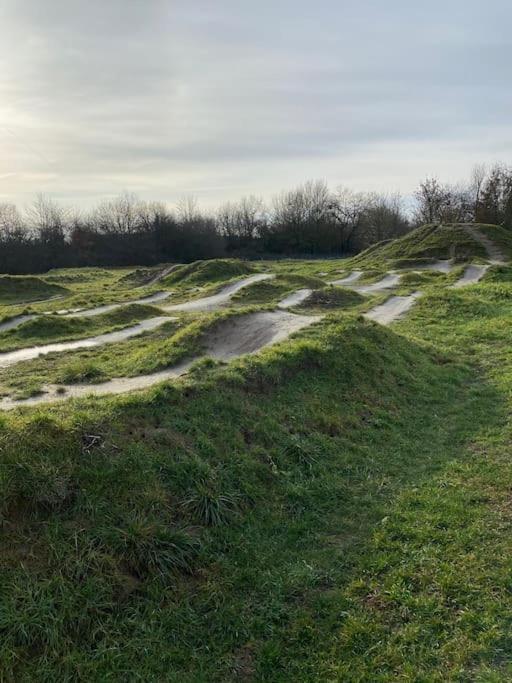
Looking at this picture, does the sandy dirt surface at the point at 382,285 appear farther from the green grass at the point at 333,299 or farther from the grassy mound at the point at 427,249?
the grassy mound at the point at 427,249

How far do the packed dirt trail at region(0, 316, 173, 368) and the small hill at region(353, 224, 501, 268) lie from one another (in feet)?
73.9

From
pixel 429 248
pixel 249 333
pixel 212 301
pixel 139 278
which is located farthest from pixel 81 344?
pixel 429 248

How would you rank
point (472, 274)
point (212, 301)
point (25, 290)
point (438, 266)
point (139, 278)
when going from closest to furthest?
point (212, 301)
point (472, 274)
point (25, 290)
point (438, 266)
point (139, 278)

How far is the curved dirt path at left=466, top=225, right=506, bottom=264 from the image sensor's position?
33.8 m

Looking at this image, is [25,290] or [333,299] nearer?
[333,299]

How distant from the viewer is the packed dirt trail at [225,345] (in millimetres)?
8727

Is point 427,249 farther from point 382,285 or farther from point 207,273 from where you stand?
point 207,273

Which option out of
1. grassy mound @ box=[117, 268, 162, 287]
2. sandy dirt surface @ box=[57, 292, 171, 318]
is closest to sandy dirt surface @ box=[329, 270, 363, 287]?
sandy dirt surface @ box=[57, 292, 171, 318]

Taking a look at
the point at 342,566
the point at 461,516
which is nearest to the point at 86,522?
the point at 342,566

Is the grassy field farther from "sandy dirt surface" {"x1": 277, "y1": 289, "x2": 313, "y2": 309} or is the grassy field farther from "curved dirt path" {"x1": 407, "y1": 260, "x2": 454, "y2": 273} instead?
"curved dirt path" {"x1": 407, "y1": 260, "x2": 454, "y2": 273}

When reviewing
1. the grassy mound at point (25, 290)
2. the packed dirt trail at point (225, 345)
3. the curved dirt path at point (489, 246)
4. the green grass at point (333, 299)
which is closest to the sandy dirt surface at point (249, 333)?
the packed dirt trail at point (225, 345)

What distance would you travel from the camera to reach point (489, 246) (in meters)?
36.1

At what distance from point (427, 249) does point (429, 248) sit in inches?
8.5

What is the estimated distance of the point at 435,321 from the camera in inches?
657
